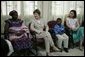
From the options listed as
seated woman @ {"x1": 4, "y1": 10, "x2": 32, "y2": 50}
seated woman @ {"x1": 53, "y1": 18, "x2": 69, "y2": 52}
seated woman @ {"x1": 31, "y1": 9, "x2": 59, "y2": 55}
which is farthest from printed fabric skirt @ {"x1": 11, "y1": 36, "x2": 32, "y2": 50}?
seated woman @ {"x1": 53, "y1": 18, "x2": 69, "y2": 52}

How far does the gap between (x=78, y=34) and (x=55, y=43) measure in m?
0.67

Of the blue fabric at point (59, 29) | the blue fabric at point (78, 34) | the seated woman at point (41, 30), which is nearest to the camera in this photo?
the seated woman at point (41, 30)

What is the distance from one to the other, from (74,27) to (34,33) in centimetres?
114

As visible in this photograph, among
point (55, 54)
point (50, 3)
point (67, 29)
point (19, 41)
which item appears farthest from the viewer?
point (50, 3)

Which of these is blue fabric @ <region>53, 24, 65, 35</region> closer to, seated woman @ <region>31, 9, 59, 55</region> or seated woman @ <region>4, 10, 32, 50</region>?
seated woman @ <region>31, 9, 59, 55</region>

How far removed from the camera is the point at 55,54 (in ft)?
16.0

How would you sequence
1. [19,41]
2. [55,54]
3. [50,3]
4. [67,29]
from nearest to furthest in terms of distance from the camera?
1. [19,41]
2. [55,54]
3. [67,29]
4. [50,3]

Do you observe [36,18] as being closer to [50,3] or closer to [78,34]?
[50,3]

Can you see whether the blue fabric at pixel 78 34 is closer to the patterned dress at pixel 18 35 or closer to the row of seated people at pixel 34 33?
the row of seated people at pixel 34 33

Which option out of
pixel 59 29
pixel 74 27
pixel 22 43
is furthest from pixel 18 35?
pixel 74 27

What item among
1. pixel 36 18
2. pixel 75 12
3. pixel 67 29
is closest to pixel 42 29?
pixel 36 18

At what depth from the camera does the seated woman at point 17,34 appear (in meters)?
4.51

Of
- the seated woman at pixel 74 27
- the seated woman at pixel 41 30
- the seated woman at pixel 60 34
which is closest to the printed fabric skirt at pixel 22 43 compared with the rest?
the seated woman at pixel 41 30

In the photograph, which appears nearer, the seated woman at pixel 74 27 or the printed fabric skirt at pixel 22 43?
the printed fabric skirt at pixel 22 43
